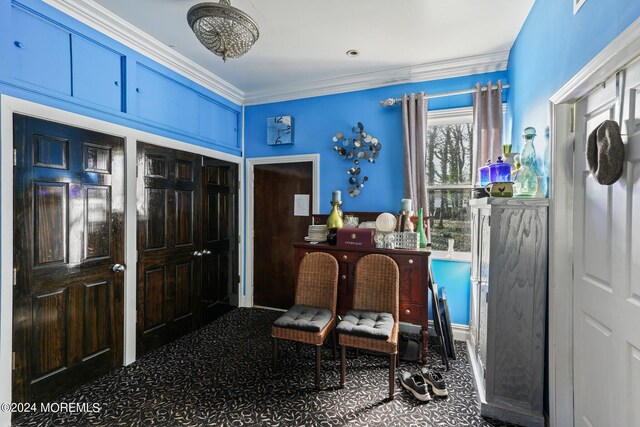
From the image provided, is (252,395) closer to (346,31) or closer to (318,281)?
(318,281)

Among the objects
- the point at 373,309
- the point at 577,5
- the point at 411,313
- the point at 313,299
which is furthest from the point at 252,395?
the point at 577,5

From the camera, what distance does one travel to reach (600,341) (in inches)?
57.1

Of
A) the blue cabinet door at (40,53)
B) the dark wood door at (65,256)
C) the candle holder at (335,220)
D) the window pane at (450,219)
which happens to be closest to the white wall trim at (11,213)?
the dark wood door at (65,256)

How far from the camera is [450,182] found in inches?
128

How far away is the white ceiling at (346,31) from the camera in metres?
2.23

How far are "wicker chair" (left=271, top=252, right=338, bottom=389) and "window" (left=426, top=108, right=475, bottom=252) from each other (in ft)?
4.47

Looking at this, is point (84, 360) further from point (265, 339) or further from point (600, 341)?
point (600, 341)

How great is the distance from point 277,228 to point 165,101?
194cm

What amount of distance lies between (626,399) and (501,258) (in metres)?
0.84

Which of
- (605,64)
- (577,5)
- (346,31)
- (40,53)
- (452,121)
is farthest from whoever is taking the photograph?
(452,121)

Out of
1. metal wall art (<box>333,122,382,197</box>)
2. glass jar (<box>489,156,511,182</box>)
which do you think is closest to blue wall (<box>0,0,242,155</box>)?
metal wall art (<box>333,122,382,197</box>)

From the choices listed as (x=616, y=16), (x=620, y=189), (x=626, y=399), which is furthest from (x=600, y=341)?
(x=616, y=16)

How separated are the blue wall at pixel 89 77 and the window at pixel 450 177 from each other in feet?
8.81

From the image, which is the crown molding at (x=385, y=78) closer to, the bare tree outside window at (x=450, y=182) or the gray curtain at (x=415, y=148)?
the gray curtain at (x=415, y=148)
